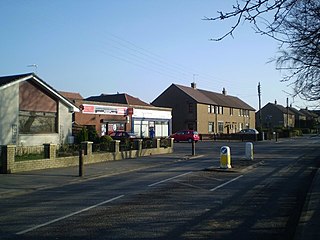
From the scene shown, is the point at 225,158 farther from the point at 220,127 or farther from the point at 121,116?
the point at 220,127

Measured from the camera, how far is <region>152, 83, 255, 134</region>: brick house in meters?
68.1

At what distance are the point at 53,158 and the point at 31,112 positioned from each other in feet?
24.8

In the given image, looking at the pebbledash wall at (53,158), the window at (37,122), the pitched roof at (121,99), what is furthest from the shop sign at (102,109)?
the pebbledash wall at (53,158)

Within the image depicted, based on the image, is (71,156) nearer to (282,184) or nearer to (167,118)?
(282,184)

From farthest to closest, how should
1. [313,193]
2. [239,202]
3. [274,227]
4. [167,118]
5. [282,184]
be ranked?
1. [167,118]
2. [282,184]
3. [313,193]
4. [239,202]
5. [274,227]

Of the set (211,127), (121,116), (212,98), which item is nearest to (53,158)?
(121,116)

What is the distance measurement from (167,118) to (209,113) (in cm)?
1356

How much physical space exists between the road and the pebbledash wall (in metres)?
3.89

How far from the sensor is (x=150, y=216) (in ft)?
30.0

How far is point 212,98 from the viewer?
253 feet

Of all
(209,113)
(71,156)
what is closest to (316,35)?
(71,156)

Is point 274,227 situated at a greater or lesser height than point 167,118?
lesser

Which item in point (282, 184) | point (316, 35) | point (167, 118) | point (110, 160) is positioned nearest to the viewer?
point (316, 35)

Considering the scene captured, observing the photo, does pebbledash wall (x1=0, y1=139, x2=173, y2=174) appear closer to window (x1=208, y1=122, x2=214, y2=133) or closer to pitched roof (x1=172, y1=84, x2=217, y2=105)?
pitched roof (x1=172, y1=84, x2=217, y2=105)
